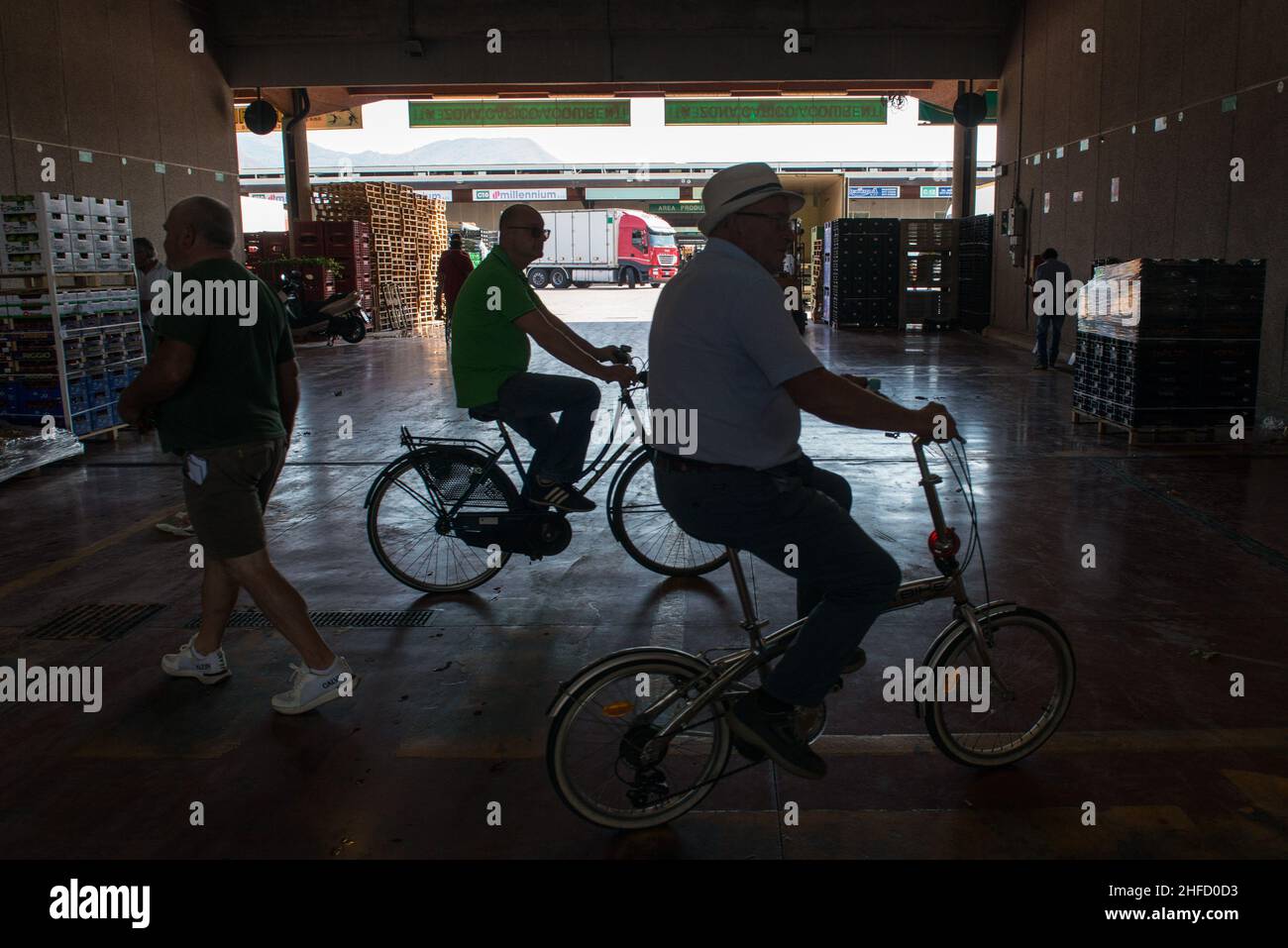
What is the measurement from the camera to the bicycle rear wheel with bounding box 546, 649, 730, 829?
321cm

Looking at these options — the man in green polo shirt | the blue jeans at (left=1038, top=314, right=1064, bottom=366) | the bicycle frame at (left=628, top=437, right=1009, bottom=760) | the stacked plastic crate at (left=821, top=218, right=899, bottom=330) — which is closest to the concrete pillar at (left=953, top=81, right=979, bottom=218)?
the stacked plastic crate at (left=821, top=218, right=899, bottom=330)

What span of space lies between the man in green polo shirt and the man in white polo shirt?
2205 millimetres

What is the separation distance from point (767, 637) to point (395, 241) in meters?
25.2

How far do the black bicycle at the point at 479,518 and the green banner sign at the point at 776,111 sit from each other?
20970mm

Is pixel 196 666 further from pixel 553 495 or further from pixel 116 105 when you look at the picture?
pixel 116 105

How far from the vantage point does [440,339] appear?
2309 cm

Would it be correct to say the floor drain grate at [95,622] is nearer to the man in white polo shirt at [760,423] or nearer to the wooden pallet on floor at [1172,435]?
the man in white polo shirt at [760,423]

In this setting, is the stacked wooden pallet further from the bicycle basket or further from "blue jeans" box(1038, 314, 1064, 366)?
the bicycle basket

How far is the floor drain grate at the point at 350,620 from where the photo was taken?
5348 mm

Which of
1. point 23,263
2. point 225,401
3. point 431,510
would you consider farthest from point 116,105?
point 225,401

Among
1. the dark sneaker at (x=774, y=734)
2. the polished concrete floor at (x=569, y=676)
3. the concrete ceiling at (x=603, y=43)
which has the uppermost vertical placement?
the concrete ceiling at (x=603, y=43)

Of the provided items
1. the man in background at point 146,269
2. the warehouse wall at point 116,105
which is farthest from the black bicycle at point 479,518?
the warehouse wall at point 116,105

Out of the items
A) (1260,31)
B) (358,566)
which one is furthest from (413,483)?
(1260,31)

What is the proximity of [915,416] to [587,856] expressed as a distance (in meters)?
1.68
